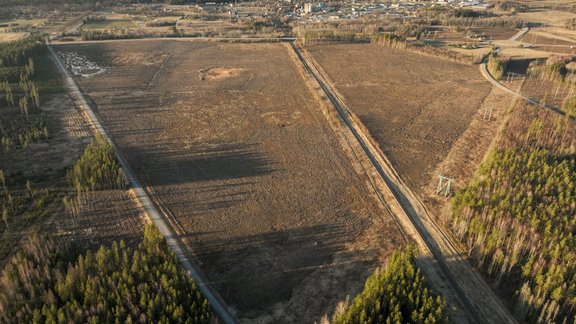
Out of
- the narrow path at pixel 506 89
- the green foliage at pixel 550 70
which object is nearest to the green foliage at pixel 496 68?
the narrow path at pixel 506 89

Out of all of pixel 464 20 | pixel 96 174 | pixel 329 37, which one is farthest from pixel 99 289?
pixel 464 20

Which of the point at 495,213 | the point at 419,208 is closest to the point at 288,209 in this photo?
the point at 419,208

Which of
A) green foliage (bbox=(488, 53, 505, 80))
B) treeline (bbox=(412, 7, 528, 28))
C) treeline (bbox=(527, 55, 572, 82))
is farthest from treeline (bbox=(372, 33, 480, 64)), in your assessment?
treeline (bbox=(412, 7, 528, 28))

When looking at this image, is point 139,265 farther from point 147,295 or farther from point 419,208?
point 419,208

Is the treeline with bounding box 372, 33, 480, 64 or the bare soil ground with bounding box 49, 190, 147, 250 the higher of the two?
the treeline with bounding box 372, 33, 480, 64

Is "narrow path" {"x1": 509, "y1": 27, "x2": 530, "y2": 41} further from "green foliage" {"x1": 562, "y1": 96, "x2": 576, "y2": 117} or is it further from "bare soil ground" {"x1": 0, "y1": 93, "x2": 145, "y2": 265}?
"bare soil ground" {"x1": 0, "y1": 93, "x2": 145, "y2": 265}

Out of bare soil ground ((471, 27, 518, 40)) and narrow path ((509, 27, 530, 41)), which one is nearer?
narrow path ((509, 27, 530, 41))

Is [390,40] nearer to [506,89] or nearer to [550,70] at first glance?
[506,89]

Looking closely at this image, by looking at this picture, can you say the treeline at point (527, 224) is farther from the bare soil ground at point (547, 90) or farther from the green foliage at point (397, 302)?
the bare soil ground at point (547, 90)
